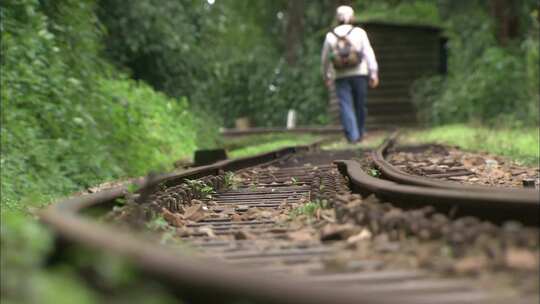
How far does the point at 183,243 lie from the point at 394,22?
80.9 feet

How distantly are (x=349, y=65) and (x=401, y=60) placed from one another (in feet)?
52.1

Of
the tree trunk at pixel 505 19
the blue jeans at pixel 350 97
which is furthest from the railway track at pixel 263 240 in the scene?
the tree trunk at pixel 505 19

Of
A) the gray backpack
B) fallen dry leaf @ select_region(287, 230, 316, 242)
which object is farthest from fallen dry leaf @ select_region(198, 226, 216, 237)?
the gray backpack

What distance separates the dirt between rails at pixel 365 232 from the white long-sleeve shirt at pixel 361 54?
7.23 m

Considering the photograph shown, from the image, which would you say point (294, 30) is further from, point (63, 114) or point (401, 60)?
point (63, 114)

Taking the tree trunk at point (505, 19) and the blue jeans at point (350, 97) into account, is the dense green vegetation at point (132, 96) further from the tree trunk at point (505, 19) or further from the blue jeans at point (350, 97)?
the blue jeans at point (350, 97)

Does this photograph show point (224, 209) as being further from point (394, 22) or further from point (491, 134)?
point (394, 22)

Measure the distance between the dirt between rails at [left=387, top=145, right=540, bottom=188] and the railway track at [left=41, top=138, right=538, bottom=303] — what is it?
952 mm

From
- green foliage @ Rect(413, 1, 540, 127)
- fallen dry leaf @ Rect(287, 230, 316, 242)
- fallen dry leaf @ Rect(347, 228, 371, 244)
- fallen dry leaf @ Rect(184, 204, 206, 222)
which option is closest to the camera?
fallen dry leaf @ Rect(347, 228, 371, 244)

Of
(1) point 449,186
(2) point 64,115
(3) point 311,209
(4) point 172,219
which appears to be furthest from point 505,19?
(4) point 172,219

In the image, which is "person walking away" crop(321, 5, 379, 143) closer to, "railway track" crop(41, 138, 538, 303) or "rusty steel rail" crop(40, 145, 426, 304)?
"railway track" crop(41, 138, 538, 303)

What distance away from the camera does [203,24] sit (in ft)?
65.8

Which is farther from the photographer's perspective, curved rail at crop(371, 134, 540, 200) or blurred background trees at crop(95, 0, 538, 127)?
blurred background trees at crop(95, 0, 538, 127)

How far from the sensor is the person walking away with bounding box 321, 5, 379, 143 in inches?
485
